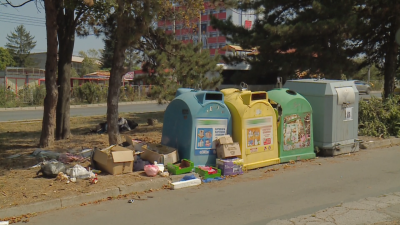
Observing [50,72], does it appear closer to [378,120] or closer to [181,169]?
[181,169]

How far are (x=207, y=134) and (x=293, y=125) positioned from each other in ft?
6.79

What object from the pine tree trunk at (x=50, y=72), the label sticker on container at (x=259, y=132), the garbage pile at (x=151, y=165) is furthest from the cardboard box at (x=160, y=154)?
the pine tree trunk at (x=50, y=72)

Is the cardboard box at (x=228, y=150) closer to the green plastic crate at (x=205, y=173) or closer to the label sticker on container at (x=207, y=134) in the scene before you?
the label sticker on container at (x=207, y=134)

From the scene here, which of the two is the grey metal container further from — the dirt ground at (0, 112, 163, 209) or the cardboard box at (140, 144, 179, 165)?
the dirt ground at (0, 112, 163, 209)

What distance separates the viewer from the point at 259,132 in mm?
8359

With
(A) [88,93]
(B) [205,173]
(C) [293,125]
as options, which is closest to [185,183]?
(B) [205,173]

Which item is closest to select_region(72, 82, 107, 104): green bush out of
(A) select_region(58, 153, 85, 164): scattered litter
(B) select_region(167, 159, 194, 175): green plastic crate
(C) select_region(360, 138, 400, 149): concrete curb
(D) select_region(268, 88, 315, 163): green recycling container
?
(A) select_region(58, 153, 85, 164): scattered litter

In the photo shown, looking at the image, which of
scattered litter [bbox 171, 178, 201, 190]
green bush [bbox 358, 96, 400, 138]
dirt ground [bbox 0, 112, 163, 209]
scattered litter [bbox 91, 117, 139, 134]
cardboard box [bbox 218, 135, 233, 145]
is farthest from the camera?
scattered litter [bbox 91, 117, 139, 134]

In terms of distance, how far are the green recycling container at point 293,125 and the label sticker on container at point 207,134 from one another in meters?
1.42

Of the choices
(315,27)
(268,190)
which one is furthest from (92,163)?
(315,27)

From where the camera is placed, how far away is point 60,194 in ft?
20.5

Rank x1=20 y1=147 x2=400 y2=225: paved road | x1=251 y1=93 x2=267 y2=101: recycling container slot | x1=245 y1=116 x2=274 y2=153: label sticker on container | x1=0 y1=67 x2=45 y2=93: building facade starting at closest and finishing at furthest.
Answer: x1=20 y1=147 x2=400 y2=225: paved road < x1=245 y1=116 x2=274 y2=153: label sticker on container < x1=251 y1=93 x2=267 y2=101: recycling container slot < x1=0 y1=67 x2=45 y2=93: building facade

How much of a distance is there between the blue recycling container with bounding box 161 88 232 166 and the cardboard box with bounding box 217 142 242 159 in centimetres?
20

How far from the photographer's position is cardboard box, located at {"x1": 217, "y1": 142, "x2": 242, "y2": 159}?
779cm
